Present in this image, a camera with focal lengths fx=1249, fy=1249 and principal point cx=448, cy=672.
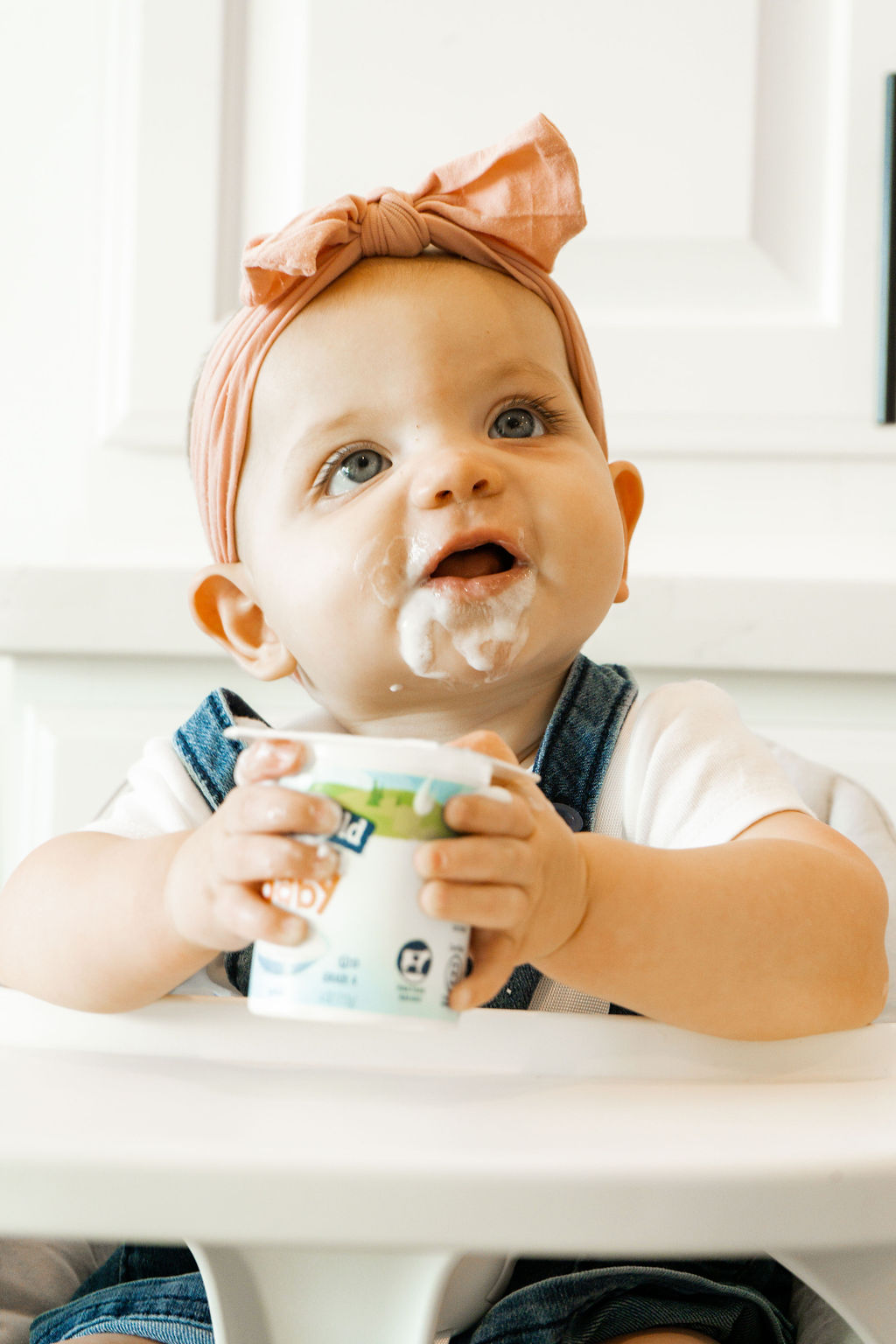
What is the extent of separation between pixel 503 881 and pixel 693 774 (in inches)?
12.0

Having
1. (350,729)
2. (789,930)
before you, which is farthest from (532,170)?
(789,930)

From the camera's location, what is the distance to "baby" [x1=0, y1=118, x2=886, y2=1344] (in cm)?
56

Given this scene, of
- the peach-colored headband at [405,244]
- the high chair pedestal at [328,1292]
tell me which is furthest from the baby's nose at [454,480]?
the high chair pedestal at [328,1292]

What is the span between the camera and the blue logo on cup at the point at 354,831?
46cm

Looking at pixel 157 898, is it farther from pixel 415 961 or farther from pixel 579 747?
pixel 579 747

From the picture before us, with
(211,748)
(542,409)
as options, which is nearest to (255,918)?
(211,748)

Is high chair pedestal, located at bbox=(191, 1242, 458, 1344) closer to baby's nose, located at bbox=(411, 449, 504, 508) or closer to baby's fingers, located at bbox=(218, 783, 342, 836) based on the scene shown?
baby's fingers, located at bbox=(218, 783, 342, 836)

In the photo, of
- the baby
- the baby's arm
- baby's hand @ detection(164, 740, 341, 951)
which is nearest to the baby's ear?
the baby

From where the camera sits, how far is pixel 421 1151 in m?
0.42

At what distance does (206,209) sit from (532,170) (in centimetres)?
69

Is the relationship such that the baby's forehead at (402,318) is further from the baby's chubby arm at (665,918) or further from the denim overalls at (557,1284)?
the baby's chubby arm at (665,918)

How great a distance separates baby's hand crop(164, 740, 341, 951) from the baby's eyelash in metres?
0.39

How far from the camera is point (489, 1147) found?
0.43m

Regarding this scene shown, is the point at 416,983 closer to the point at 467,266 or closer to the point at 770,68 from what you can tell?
the point at 467,266
